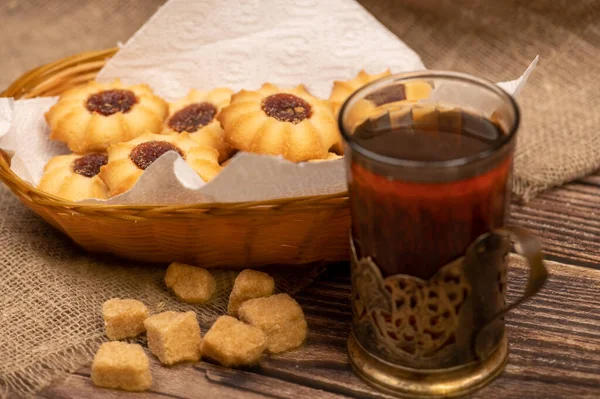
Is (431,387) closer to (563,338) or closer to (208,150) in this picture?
(563,338)

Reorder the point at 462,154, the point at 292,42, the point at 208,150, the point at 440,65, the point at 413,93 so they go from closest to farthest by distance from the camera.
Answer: the point at 462,154, the point at 413,93, the point at 208,150, the point at 292,42, the point at 440,65

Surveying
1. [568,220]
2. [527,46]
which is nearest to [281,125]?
→ [568,220]

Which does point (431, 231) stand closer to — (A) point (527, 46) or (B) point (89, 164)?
(B) point (89, 164)

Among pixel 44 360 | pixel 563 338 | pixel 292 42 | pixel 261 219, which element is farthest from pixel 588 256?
pixel 44 360

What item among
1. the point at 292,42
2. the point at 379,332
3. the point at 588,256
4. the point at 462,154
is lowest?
the point at 588,256

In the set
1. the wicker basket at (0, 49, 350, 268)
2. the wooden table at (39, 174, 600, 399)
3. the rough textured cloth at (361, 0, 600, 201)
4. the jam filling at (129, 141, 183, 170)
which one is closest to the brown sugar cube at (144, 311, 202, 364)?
the wooden table at (39, 174, 600, 399)

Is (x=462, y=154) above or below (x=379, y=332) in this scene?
above

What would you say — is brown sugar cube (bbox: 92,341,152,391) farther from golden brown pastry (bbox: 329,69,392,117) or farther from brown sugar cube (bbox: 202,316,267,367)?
golden brown pastry (bbox: 329,69,392,117)
